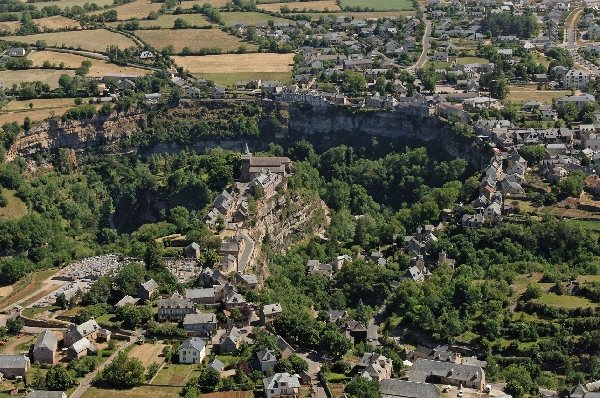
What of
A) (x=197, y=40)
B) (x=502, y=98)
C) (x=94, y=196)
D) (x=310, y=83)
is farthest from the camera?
(x=197, y=40)

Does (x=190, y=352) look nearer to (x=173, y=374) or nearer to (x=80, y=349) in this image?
(x=173, y=374)

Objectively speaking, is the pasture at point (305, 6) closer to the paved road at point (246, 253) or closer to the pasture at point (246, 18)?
the pasture at point (246, 18)

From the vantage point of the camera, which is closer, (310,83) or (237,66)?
(310,83)

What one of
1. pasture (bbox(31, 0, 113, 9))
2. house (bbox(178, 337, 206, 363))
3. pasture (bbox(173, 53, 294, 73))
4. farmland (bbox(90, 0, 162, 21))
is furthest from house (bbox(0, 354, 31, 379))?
pasture (bbox(31, 0, 113, 9))

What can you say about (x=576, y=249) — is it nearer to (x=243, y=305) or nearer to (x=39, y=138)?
(x=243, y=305)

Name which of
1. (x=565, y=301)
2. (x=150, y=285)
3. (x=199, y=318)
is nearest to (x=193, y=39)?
(x=150, y=285)

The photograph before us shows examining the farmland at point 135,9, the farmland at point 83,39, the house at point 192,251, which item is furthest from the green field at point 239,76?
the house at point 192,251

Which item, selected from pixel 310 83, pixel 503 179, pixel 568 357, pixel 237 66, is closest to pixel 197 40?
pixel 237 66
